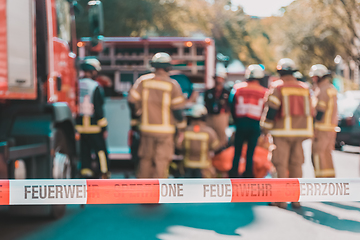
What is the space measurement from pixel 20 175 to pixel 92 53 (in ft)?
17.5

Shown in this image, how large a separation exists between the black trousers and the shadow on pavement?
1.25 metres

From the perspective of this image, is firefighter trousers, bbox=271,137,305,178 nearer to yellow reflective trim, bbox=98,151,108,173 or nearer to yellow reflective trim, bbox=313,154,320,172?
yellow reflective trim, bbox=313,154,320,172

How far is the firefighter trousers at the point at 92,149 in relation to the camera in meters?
7.03

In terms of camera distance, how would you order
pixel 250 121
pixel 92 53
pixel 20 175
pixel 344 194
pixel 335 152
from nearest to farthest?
pixel 344 194, pixel 20 175, pixel 250 121, pixel 92 53, pixel 335 152

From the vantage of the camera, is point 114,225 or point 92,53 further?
point 92,53

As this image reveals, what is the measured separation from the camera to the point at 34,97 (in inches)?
205

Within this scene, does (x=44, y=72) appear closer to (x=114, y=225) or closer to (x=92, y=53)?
(x=114, y=225)

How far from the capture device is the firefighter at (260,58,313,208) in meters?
6.43

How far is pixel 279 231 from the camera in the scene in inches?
206

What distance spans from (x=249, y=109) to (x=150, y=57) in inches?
141

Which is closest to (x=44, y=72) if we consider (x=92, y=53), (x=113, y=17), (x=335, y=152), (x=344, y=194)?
(x=344, y=194)

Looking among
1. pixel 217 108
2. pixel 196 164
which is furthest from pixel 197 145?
pixel 217 108

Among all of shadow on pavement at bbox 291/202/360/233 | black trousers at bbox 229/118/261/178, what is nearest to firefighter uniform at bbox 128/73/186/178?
black trousers at bbox 229/118/261/178

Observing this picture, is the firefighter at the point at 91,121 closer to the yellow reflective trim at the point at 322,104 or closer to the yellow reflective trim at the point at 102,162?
the yellow reflective trim at the point at 102,162
